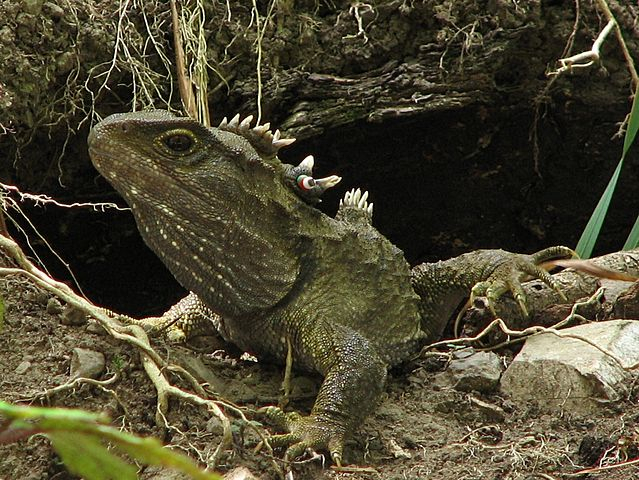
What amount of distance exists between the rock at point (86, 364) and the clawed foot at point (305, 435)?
29.2 inches

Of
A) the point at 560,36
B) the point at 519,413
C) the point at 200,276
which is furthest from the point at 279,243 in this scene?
the point at 560,36

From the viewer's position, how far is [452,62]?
5754 millimetres

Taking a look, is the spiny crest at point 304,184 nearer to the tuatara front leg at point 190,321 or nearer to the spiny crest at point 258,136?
the spiny crest at point 258,136

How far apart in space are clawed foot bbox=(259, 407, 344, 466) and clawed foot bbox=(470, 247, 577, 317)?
1.46m

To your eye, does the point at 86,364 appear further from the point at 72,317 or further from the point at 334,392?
the point at 334,392

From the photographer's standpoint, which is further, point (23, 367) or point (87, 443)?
point (23, 367)

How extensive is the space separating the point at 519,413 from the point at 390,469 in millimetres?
818

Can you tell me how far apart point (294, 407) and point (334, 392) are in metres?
0.43

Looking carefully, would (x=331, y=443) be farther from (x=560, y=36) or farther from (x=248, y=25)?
(x=560, y=36)

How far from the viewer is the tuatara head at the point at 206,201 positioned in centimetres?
355

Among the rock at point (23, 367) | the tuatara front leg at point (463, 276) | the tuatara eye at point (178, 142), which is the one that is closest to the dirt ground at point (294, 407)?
the rock at point (23, 367)

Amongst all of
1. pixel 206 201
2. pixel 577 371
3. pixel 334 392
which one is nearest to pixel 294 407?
pixel 334 392

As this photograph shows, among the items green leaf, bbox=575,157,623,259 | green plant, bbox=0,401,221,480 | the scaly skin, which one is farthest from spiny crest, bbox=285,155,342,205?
green plant, bbox=0,401,221,480

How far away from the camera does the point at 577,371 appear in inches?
144
